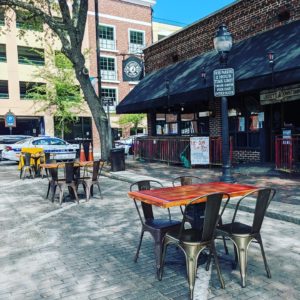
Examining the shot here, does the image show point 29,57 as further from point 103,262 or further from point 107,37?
point 103,262

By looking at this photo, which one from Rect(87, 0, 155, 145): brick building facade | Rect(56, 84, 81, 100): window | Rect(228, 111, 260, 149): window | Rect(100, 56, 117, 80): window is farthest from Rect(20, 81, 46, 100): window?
Rect(228, 111, 260, 149): window

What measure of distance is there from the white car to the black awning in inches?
175

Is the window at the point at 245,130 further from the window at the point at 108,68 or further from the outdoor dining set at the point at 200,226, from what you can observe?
the window at the point at 108,68

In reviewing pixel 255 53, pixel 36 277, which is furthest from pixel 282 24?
pixel 36 277

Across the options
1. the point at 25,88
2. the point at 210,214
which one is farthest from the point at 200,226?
the point at 25,88

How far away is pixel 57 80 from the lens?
29.2 metres

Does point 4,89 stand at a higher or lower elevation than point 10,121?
higher

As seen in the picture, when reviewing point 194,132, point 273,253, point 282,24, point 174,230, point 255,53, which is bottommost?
point 273,253

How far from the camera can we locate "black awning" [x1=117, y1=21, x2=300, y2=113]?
9742 mm

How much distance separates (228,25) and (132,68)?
674cm

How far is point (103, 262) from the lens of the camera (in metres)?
4.69

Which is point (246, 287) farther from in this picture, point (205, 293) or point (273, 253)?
point (273, 253)

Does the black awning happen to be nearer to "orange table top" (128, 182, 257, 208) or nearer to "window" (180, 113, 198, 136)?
"window" (180, 113, 198, 136)

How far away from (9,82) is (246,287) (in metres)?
32.8
